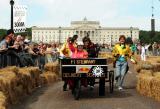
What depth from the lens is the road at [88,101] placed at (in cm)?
1463

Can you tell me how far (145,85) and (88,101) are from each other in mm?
2400

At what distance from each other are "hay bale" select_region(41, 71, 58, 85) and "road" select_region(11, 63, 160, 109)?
405cm

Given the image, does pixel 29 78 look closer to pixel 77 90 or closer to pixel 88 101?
pixel 77 90

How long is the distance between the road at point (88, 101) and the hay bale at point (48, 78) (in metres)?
4.05

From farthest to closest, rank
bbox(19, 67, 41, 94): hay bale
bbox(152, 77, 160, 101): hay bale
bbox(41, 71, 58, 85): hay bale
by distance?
bbox(41, 71, 58, 85): hay bale
bbox(19, 67, 41, 94): hay bale
bbox(152, 77, 160, 101): hay bale

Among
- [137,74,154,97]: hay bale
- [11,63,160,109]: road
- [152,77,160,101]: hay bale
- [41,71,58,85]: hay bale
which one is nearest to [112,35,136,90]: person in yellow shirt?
[11,63,160,109]: road

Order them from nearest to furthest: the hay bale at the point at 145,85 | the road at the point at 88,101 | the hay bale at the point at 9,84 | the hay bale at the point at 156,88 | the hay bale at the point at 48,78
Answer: the hay bale at the point at 9,84
the road at the point at 88,101
the hay bale at the point at 156,88
the hay bale at the point at 145,85
the hay bale at the point at 48,78

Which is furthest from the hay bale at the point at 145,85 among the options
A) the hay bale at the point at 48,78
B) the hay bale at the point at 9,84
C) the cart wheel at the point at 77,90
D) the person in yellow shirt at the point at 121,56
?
the hay bale at the point at 48,78

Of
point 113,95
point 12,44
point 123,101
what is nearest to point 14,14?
point 12,44

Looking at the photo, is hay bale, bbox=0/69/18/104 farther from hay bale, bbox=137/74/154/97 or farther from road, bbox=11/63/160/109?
hay bale, bbox=137/74/154/97

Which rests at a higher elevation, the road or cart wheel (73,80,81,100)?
cart wheel (73,80,81,100)

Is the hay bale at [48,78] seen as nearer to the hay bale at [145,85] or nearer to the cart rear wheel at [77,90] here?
the hay bale at [145,85]

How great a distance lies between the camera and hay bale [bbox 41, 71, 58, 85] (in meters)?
23.1

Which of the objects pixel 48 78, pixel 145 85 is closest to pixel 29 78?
pixel 145 85
